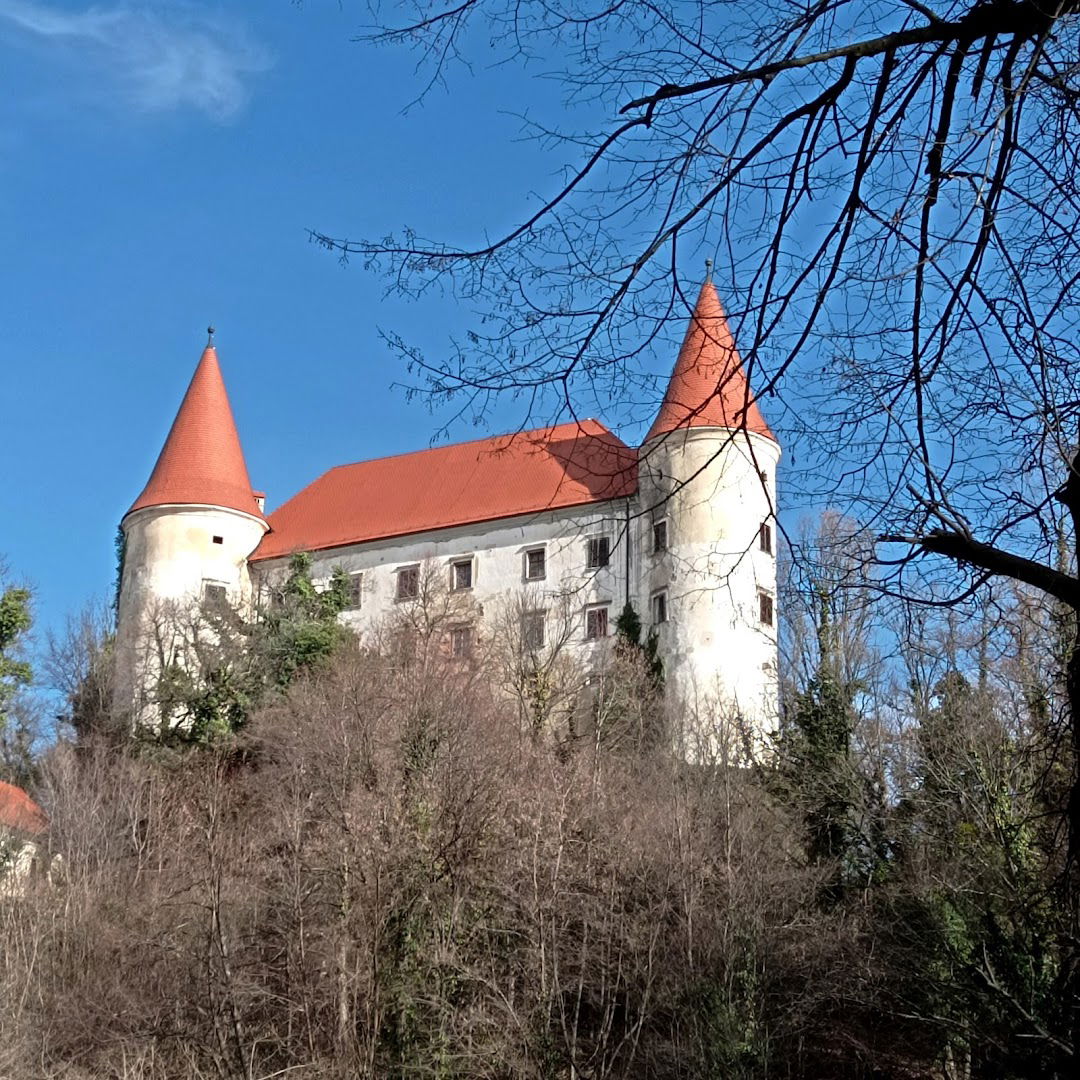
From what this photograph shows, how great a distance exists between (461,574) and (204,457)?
928cm

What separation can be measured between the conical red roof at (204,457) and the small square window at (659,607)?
42.1ft

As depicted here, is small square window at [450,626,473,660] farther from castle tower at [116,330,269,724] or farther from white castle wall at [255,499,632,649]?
castle tower at [116,330,269,724]

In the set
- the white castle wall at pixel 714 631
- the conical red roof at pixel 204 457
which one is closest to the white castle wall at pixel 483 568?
the white castle wall at pixel 714 631

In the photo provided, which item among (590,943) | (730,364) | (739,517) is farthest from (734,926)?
(730,364)

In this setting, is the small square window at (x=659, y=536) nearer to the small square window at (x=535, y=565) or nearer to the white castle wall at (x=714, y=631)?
the white castle wall at (x=714, y=631)

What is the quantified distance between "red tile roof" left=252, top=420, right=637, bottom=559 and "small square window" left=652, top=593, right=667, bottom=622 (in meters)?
3.61

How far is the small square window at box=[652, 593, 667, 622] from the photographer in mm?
36156

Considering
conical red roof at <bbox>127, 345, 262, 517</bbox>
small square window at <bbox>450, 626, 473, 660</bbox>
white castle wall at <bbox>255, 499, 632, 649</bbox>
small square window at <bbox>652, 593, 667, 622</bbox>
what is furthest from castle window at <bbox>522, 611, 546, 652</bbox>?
conical red roof at <bbox>127, 345, 262, 517</bbox>

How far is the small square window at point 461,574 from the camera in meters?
39.6

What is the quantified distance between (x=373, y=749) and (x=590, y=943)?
5504 mm

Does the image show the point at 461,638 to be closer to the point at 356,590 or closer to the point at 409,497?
the point at 356,590

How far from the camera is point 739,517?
123 ft

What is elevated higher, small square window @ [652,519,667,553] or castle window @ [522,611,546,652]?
small square window @ [652,519,667,553]

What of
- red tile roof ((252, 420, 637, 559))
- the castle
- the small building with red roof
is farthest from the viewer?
red tile roof ((252, 420, 637, 559))
